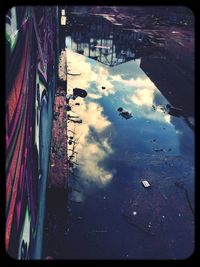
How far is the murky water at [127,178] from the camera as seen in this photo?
5.43 metres

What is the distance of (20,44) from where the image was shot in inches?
85.8

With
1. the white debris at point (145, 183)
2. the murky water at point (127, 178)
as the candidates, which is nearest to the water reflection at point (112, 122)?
the murky water at point (127, 178)

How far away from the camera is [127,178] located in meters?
7.03

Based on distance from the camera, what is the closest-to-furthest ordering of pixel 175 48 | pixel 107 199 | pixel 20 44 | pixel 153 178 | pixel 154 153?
pixel 20 44 → pixel 107 199 → pixel 153 178 → pixel 154 153 → pixel 175 48

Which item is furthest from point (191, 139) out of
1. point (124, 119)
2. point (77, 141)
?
point (77, 141)

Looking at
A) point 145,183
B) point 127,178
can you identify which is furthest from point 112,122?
point 145,183

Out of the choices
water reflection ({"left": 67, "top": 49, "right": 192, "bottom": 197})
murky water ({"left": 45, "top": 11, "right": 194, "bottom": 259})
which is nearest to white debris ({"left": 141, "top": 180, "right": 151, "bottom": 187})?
murky water ({"left": 45, "top": 11, "right": 194, "bottom": 259})

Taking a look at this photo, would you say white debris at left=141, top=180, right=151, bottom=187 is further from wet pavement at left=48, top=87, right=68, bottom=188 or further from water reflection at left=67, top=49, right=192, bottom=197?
wet pavement at left=48, top=87, right=68, bottom=188

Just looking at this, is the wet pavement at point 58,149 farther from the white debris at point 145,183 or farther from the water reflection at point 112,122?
the white debris at point 145,183

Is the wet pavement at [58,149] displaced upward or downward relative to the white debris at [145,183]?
upward

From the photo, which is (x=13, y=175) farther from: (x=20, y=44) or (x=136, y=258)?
(x=136, y=258)

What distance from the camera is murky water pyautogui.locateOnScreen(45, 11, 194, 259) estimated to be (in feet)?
17.8
